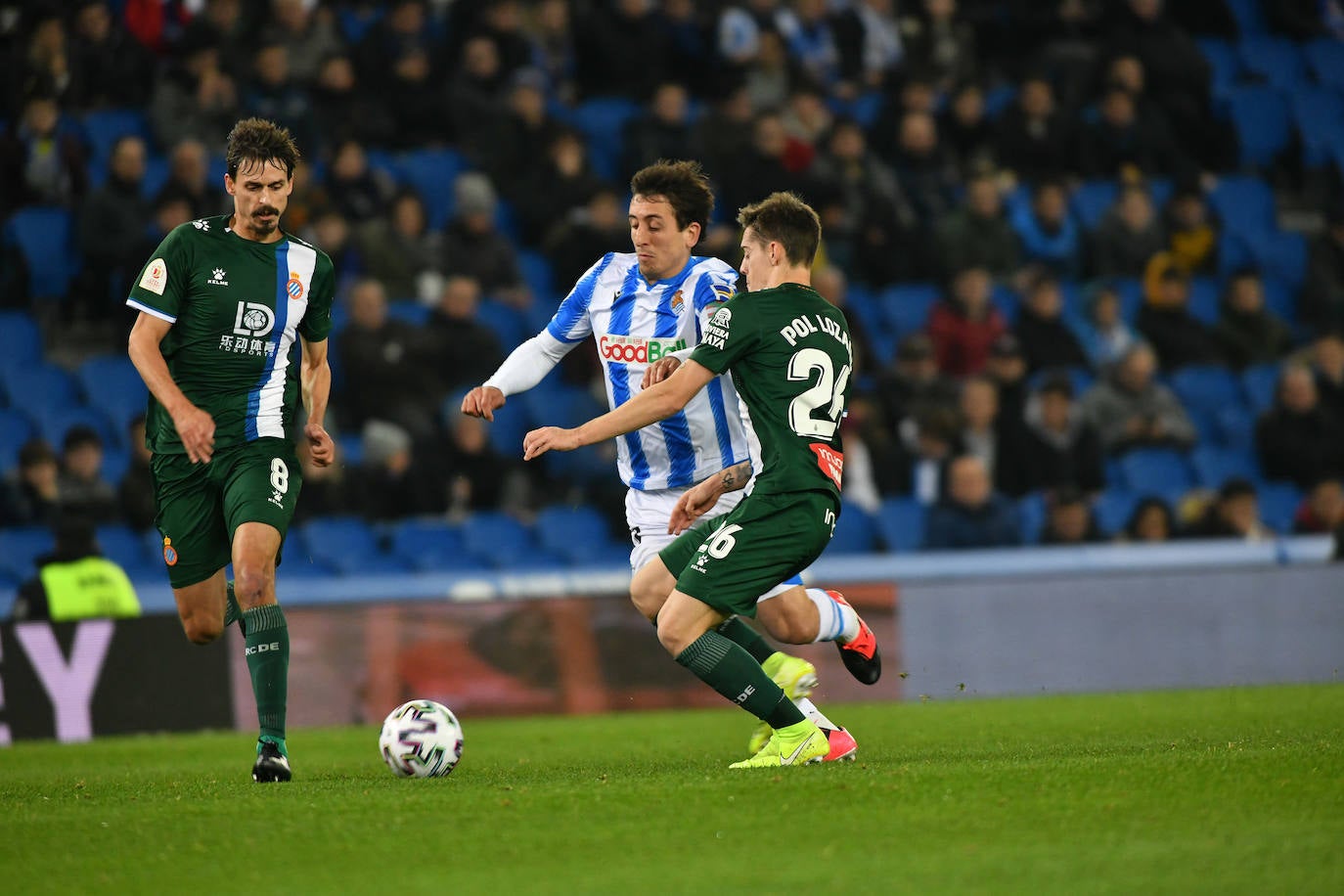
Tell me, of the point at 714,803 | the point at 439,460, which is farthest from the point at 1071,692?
the point at 714,803

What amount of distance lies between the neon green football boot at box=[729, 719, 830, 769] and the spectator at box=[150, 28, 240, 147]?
29.1 feet

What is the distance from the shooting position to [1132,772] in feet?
17.7

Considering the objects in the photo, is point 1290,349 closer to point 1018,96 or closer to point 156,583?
point 1018,96

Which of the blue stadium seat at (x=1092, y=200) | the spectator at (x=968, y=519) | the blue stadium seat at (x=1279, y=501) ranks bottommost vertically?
the blue stadium seat at (x=1279, y=501)

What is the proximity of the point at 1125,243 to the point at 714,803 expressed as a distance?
11.7 m

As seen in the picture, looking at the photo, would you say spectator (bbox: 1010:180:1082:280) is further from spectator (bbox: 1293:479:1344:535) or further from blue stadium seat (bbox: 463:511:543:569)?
blue stadium seat (bbox: 463:511:543:569)

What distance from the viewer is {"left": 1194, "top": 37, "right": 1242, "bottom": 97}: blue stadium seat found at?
17.9 meters

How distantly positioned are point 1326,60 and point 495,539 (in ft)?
36.6

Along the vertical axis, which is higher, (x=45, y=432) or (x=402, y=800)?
(x=45, y=432)

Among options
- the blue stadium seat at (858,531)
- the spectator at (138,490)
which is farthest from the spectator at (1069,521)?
the spectator at (138,490)

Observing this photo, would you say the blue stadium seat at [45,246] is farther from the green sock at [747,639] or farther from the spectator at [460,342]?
the green sock at [747,639]

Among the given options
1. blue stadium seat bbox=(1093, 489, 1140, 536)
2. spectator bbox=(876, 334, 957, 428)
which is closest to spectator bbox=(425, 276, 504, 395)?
spectator bbox=(876, 334, 957, 428)

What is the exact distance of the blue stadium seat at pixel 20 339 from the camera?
→ 12.5 metres

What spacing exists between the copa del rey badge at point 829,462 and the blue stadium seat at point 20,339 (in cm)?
825
